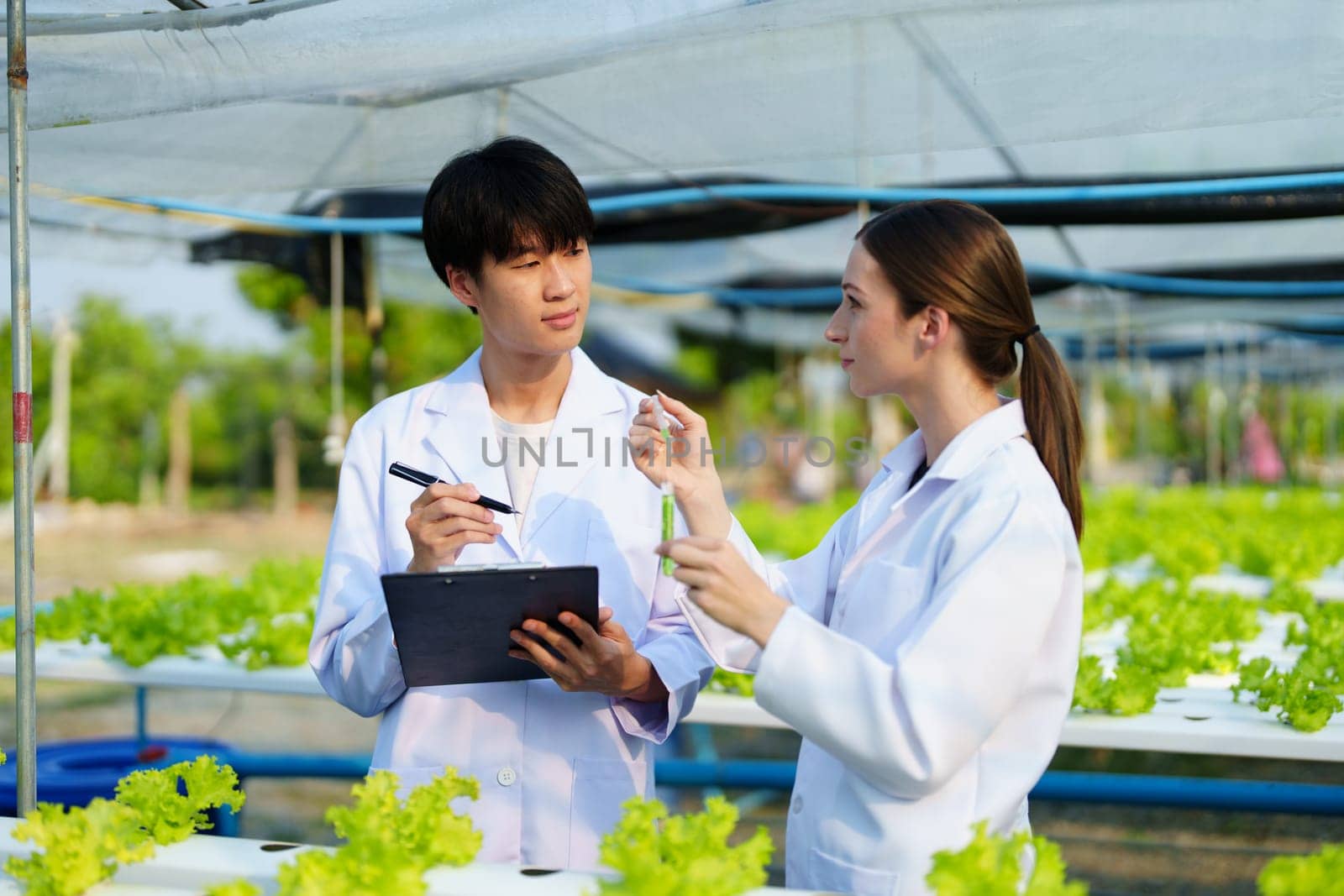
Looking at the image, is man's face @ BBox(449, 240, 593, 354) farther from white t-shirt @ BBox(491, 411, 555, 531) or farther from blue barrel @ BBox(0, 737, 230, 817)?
blue barrel @ BBox(0, 737, 230, 817)

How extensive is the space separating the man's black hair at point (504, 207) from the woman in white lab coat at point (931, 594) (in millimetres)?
479

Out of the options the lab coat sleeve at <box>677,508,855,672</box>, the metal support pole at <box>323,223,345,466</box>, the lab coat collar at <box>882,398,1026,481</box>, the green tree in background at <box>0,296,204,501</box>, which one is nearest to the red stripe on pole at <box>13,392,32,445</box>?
the lab coat sleeve at <box>677,508,855,672</box>

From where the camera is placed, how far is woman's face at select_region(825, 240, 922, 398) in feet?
5.36

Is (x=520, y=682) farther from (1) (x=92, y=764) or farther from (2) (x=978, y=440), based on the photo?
(1) (x=92, y=764)

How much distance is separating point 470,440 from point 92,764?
2.54 metres

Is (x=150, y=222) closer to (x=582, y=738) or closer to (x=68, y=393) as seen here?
(x=582, y=738)

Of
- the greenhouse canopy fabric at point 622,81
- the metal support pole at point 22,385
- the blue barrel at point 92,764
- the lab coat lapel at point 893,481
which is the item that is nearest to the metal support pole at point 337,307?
the blue barrel at point 92,764

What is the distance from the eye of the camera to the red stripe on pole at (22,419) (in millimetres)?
1842

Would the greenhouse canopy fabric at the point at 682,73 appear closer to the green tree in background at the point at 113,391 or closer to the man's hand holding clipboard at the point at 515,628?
the man's hand holding clipboard at the point at 515,628

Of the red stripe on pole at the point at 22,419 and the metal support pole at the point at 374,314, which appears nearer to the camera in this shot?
the red stripe on pole at the point at 22,419

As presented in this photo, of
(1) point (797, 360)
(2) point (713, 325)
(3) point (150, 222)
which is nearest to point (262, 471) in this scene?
(1) point (797, 360)

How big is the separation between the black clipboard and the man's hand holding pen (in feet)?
0.30

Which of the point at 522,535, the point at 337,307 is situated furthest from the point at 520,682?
the point at 337,307

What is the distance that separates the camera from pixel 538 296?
6.36ft
